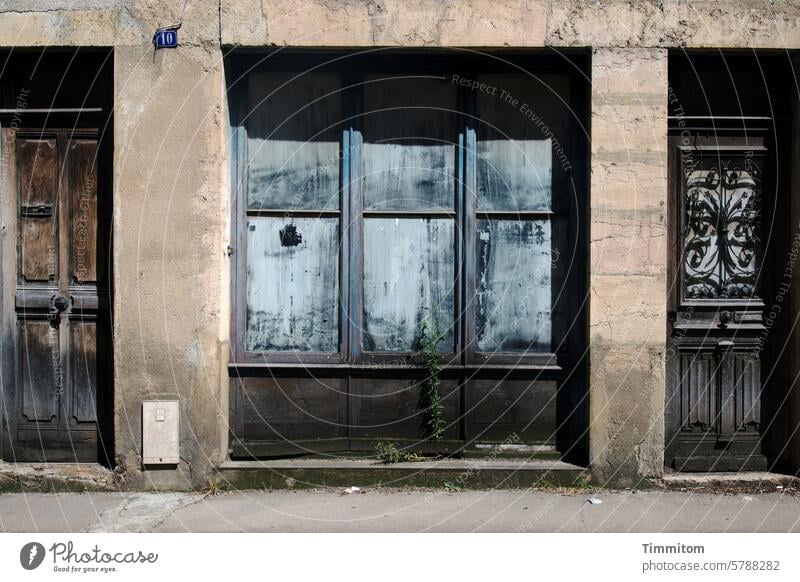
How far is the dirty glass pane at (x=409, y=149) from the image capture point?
6824 mm

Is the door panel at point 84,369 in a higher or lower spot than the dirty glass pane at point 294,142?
lower

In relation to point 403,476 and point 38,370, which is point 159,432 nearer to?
point 38,370

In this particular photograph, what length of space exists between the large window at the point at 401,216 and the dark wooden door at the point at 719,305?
0.95 metres

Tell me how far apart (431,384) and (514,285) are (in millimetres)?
1049

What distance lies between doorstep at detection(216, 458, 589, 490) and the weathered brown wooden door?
1.31 metres

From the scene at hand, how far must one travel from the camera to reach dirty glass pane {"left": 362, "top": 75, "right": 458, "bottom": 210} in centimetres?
682

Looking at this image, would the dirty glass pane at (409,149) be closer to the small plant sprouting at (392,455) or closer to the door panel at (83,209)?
the small plant sprouting at (392,455)

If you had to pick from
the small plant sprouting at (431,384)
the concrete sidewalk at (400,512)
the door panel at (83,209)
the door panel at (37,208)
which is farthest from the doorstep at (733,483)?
the door panel at (37,208)

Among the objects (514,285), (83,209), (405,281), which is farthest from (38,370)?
(514,285)

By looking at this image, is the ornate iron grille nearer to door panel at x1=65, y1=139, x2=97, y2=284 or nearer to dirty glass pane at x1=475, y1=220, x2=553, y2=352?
dirty glass pane at x1=475, y1=220, x2=553, y2=352

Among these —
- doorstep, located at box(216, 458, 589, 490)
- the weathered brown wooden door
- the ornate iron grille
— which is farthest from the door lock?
the ornate iron grille

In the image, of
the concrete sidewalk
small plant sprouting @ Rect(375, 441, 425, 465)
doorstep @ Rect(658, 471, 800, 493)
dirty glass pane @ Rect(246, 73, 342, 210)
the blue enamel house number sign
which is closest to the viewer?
the concrete sidewalk

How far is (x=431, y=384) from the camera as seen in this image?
22.1 feet

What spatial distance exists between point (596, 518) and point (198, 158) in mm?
3953
